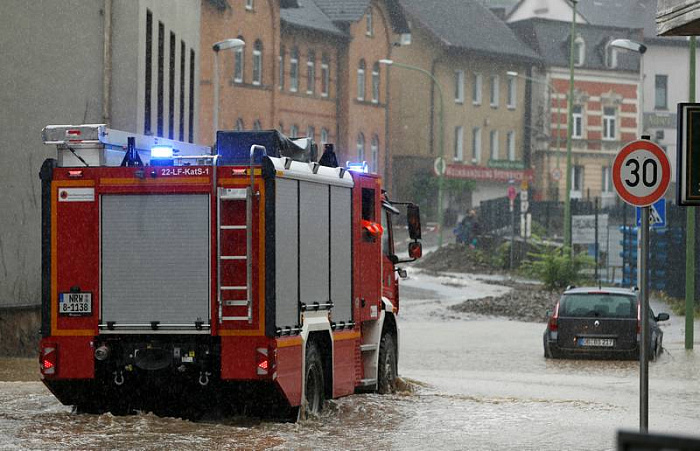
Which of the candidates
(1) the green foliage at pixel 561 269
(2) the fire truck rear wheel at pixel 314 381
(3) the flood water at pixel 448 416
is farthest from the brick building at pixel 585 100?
(2) the fire truck rear wheel at pixel 314 381

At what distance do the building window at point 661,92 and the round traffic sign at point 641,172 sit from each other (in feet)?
265

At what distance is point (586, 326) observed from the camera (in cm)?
2614

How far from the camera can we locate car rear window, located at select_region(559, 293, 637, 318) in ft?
85.4

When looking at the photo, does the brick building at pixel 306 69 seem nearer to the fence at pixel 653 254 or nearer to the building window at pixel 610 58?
the fence at pixel 653 254

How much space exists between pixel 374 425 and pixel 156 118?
19.7 meters

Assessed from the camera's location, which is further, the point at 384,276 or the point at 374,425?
the point at 384,276

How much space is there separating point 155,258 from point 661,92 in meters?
81.7

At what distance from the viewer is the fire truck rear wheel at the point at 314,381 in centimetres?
1492

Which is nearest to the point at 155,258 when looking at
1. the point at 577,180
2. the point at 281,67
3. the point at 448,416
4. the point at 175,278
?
the point at 175,278

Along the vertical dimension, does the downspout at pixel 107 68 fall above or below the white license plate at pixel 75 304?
above

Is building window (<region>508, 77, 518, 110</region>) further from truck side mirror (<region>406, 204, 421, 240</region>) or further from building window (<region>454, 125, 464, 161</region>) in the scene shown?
truck side mirror (<region>406, 204, 421, 240</region>)

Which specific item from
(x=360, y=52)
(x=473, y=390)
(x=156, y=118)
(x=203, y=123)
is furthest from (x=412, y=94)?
(x=473, y=390)

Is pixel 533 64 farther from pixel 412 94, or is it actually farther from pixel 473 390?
pixel 473 390

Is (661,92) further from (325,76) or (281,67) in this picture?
(281,67)
